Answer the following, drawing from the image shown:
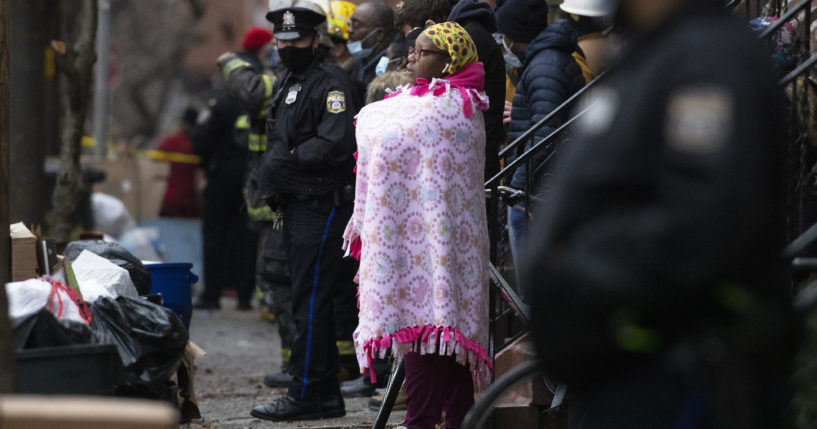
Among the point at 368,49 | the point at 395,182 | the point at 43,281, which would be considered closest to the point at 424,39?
the point at 395,182

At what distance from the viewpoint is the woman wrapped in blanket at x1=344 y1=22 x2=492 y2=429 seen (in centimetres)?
541

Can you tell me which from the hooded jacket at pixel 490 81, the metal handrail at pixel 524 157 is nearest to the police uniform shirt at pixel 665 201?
the metal handrail at pixel 524 157

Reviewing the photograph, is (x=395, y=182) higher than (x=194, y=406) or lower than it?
higher

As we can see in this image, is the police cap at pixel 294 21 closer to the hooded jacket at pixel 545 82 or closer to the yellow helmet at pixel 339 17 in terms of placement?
A: the hooded jacket at pixel 545 82

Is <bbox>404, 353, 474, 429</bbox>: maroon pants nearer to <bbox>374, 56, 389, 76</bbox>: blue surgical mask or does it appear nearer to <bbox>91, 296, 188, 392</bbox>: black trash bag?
<bbox>91, 296, 188, 392</bbox>: black trash bag

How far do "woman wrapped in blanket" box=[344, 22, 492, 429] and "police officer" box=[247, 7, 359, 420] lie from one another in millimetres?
1003

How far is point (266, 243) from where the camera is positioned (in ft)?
29.1

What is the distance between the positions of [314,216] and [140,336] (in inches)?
64.4

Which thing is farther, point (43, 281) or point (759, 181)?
point (43, 281)

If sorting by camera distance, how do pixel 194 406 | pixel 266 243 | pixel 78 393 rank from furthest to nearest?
pixel 266 243 < pixel 194 406 < pixel 78 393

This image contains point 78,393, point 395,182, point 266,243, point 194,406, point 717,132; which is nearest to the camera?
point 717,132

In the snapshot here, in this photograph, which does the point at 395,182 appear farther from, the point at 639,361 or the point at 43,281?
the point at 639,361

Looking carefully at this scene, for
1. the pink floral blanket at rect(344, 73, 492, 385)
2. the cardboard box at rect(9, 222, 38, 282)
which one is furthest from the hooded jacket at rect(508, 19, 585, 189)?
the cardboard box at rect(9, 222, 38, 282)

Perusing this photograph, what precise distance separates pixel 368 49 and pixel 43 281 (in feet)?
12.6
